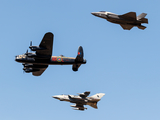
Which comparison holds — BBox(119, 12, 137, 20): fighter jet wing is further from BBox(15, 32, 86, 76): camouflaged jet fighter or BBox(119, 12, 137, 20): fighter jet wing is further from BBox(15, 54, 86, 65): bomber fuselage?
BBox(15, 54, 86, 65): bomber fuselage

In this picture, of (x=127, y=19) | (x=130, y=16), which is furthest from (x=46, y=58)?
(x=130, y=16)

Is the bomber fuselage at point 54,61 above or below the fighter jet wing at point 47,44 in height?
below

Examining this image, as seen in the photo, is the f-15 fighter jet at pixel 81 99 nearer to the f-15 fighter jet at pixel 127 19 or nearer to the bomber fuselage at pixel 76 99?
the bomber fuselage at pixel 76 99

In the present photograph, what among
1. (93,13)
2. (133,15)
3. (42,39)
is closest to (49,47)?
(42,39)

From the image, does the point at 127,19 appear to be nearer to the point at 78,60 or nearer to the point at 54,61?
the point at 78,60

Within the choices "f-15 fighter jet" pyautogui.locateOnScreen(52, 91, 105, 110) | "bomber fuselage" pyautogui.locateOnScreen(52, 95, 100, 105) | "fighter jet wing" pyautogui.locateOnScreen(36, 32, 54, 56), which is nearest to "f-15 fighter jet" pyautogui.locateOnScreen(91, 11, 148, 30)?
"fighter jet wing" pyautogui.locateOnScreen(36, 32, 54, 56)

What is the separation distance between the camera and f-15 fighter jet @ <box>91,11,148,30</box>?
53438 millimetres

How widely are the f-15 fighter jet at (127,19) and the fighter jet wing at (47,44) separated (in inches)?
496

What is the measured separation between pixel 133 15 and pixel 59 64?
17.0 metres

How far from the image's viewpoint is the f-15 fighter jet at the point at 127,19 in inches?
2104

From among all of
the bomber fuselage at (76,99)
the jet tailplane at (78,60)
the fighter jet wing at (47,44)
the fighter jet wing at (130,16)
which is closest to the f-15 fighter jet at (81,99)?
the bomber fuselage at (76,99)

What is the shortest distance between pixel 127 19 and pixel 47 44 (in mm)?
16249

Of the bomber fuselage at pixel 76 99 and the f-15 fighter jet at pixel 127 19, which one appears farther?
the bomber fuselage at pixel 76 99

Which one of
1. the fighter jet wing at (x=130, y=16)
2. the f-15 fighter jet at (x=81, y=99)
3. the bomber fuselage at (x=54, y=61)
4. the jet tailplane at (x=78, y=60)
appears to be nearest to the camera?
the bomber fuselage at (x=54, y=61)
